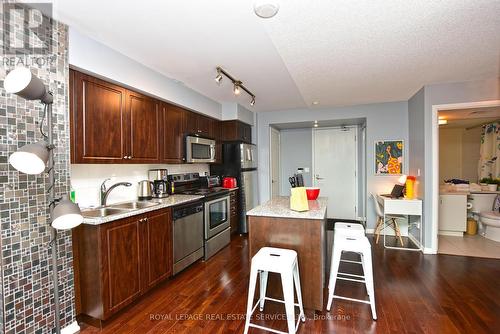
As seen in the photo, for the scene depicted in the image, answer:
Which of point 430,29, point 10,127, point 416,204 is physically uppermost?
point 430,29

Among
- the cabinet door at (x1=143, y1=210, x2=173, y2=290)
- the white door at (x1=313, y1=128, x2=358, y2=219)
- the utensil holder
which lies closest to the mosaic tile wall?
the cabinet door at (x1=143, y1=210, x2=173, y2=290)

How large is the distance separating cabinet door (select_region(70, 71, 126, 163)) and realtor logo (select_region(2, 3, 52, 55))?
11.7 inches

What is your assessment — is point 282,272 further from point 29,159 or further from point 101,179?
point 101,179

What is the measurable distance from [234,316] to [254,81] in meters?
2.65

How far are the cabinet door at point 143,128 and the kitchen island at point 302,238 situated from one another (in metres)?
1.40

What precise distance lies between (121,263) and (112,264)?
0.10m

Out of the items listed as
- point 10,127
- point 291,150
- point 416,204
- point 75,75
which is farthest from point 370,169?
point 10,127

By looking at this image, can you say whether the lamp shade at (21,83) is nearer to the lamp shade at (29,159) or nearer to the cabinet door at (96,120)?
the lamp shade at (29,159)

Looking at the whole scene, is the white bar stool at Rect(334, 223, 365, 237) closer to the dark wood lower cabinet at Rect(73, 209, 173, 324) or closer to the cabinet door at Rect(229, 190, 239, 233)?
the dark wood lower cabinet at Rect(73, 209, 173, 324)

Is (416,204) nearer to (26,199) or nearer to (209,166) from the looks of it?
(209,166)

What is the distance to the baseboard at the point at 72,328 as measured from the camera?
183cm

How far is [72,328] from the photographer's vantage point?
188cm

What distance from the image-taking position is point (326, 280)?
2721mm

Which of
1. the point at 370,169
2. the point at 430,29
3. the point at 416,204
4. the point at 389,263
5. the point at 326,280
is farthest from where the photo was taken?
the point at 370,169
